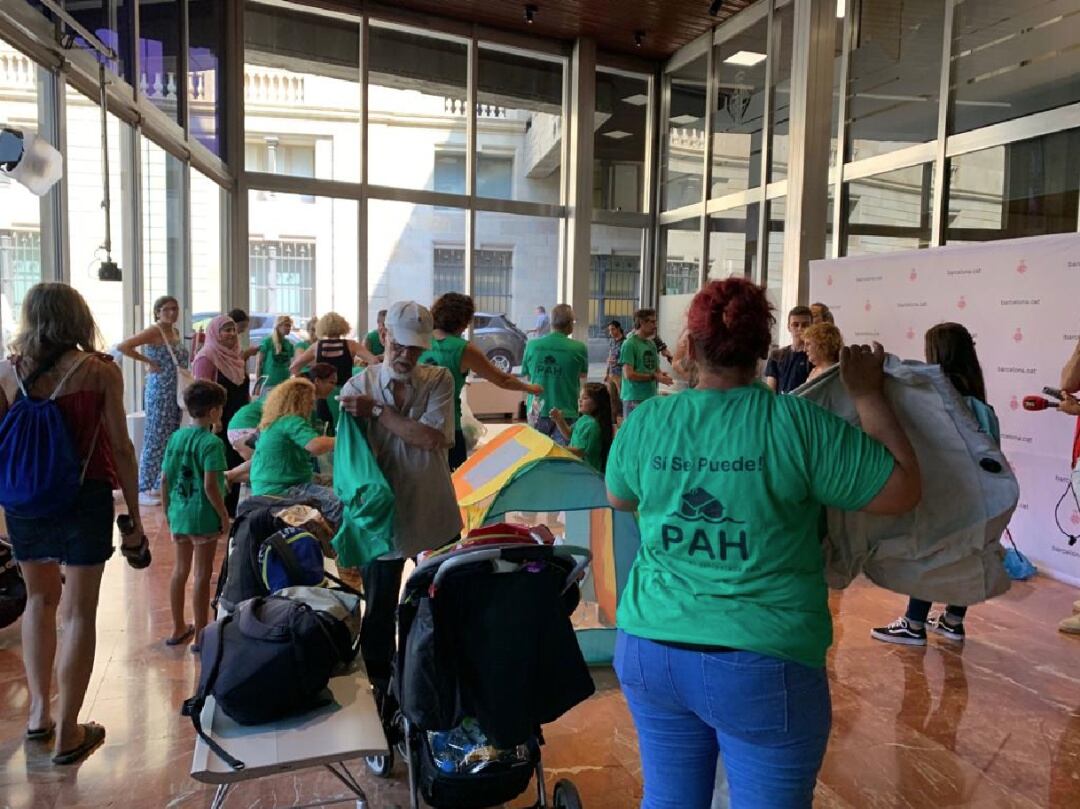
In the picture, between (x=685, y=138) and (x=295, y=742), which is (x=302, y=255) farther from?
(x=295, y=742)

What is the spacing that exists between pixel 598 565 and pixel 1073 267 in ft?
10.4

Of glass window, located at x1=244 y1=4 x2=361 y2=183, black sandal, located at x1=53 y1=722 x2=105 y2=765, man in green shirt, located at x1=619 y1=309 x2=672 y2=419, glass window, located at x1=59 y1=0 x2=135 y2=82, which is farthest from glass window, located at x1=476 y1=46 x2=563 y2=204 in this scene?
black sandal, located at x1=53 y1=722 x2=105 y2=765

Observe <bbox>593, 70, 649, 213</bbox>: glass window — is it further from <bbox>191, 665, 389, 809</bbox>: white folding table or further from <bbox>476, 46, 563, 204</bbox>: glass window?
<bbox>191, 665, 389, 809</bbox>: white folding table

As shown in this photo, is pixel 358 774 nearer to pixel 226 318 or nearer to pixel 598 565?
pixel 598 565

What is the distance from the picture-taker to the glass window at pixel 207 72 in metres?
7.89

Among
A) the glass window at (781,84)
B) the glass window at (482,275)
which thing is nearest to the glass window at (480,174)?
the glass window at (482,275)

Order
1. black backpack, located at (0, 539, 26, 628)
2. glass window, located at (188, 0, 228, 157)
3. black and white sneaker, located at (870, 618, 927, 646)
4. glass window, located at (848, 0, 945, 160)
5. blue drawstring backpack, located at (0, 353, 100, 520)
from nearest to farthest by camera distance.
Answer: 1. blue drawstring backpack, located at (0, 353, 100, 520)
2. black backpack, located at (0, 539, 26, 628)
3. black and white sneaker, located at (870, 618, 927, 646)
4. glass window, located at (848, 0, 945, 160)
5. glass window, located at (188, 0, 228, 157)

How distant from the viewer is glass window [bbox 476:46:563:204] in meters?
11.4

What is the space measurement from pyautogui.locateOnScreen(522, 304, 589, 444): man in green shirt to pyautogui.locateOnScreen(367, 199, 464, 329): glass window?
210 inches

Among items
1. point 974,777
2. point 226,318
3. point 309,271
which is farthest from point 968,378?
point 309,271

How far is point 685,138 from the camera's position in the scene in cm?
1187

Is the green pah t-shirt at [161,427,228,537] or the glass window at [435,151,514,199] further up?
the glass window at [435,151,514,199]

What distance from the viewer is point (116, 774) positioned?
8.40 ft

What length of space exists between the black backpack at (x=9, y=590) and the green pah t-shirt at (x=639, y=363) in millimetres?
4552
